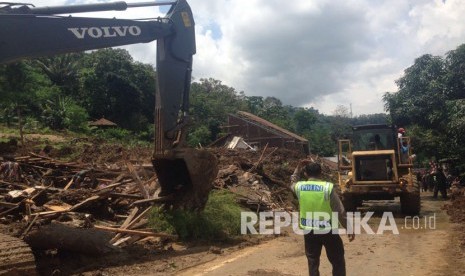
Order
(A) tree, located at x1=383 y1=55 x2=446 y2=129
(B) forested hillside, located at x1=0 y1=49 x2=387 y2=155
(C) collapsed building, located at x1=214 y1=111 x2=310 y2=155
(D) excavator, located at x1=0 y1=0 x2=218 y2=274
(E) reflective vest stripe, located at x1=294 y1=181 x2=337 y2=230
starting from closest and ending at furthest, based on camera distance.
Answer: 1. (E) reflective vest stripe, located at x1=294 y1=181 x2=337 y2=230
2. (D) excavator, located at x1=0 y1=0 x2=218 y2=274
3. (A) tree, located at x1=383 y1=55 x2=446 y2=129
4. (B) forested hillside, located at x1=0 y1=49 x2=387 y2=155
5. (C) collapsed building, located at x1=214 y1=111 x2=310 y2=155

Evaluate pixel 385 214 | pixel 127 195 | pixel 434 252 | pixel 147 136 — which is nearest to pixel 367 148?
pixel 385 214

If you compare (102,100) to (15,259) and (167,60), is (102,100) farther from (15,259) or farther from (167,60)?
(15,259)

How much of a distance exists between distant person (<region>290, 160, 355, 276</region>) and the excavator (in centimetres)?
391

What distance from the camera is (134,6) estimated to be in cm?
838

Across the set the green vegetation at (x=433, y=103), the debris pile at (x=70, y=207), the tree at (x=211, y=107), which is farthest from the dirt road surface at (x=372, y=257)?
the tree at (x=211, y=107)

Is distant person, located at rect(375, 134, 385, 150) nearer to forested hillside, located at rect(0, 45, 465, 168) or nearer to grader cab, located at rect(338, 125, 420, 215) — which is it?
grader cab, located at rect(338, 125, 420, 215)

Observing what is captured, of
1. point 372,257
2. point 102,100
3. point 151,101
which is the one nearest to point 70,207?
point 372,257

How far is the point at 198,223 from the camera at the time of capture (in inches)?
364

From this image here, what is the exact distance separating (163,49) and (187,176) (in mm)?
2637

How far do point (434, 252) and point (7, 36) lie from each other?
7.92 meters

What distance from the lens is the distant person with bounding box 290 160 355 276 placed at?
541 cm

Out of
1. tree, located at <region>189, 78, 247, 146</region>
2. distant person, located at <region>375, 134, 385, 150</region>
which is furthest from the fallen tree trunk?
tree, located at <region>189, 78, 247, 146</region>

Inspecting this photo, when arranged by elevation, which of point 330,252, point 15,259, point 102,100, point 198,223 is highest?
point 102,100

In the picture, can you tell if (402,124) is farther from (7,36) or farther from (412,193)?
(7,36)
